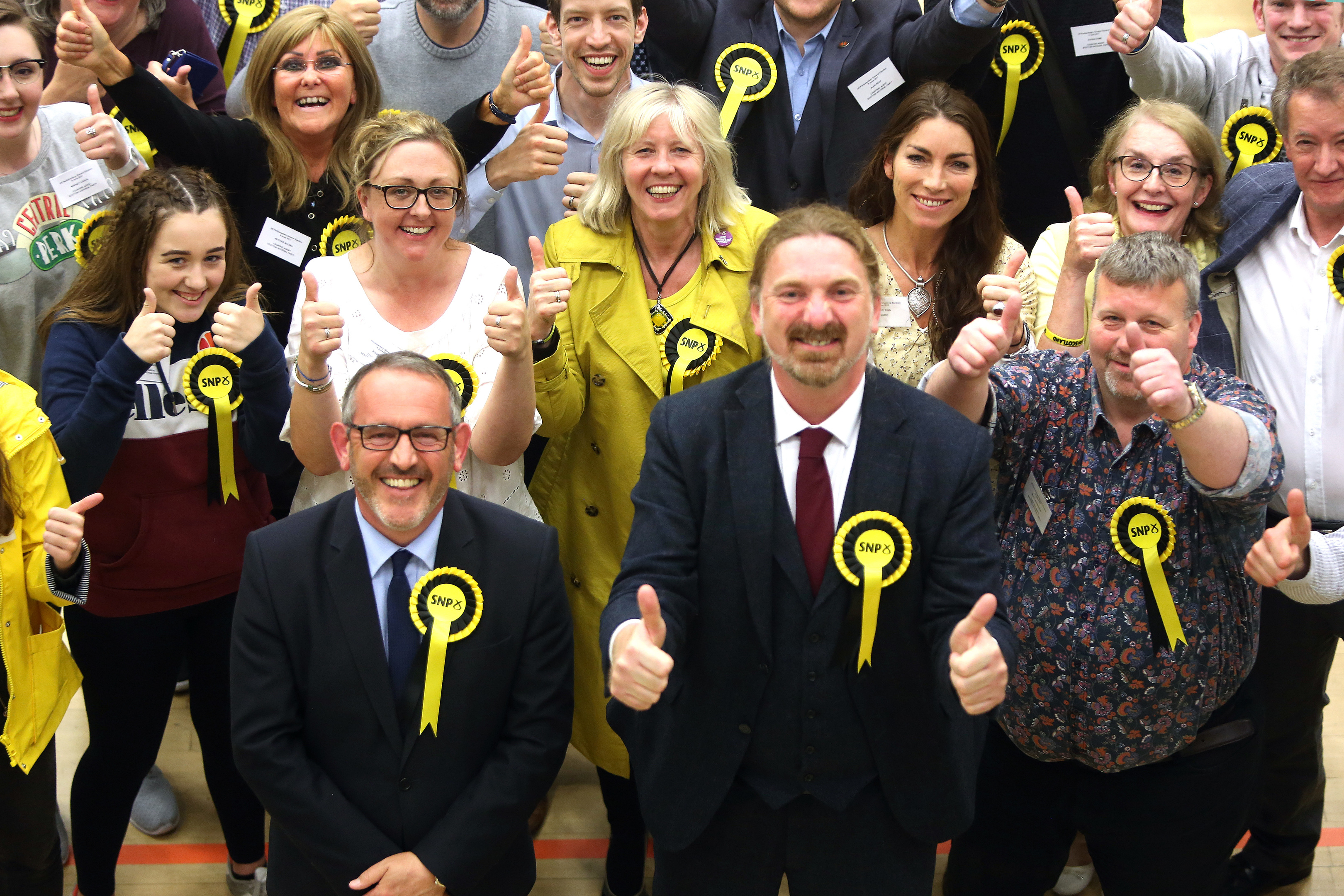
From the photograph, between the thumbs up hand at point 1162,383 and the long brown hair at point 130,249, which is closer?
the thumbs up hand at point 1162,383

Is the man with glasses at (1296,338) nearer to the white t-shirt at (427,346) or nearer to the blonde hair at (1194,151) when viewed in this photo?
the blonde hair at (1194,151)

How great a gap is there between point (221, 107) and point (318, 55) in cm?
78

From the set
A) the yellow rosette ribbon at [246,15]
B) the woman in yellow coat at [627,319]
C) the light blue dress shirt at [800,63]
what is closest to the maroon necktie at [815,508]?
the woman in yellow coat at [627,319]

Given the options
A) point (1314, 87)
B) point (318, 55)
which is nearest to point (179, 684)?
point (318, 55)

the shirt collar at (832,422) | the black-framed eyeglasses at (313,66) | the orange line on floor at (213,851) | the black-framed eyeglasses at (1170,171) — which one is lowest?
the orange line on floor at (213,851)

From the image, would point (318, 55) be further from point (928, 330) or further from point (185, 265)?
point (928, 330)

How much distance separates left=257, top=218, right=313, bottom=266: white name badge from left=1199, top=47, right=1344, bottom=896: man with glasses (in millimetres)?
2434

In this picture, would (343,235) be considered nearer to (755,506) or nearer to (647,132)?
(647,132)

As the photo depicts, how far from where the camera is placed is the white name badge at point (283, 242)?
3.56 metres

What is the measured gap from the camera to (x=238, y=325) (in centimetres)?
302

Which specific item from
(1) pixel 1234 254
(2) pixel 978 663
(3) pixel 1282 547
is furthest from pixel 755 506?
(1) pixel 1234 254

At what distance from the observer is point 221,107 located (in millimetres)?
4223

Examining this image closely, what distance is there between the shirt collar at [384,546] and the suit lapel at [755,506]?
2.31 feet

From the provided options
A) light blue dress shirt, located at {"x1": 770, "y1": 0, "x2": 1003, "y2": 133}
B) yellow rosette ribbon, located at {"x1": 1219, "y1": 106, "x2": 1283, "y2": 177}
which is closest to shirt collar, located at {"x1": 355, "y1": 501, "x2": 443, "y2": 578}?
light blue dress shirt, located at {"x1": 770, "y1": 0, "x2": 1003, "y2": 133}
